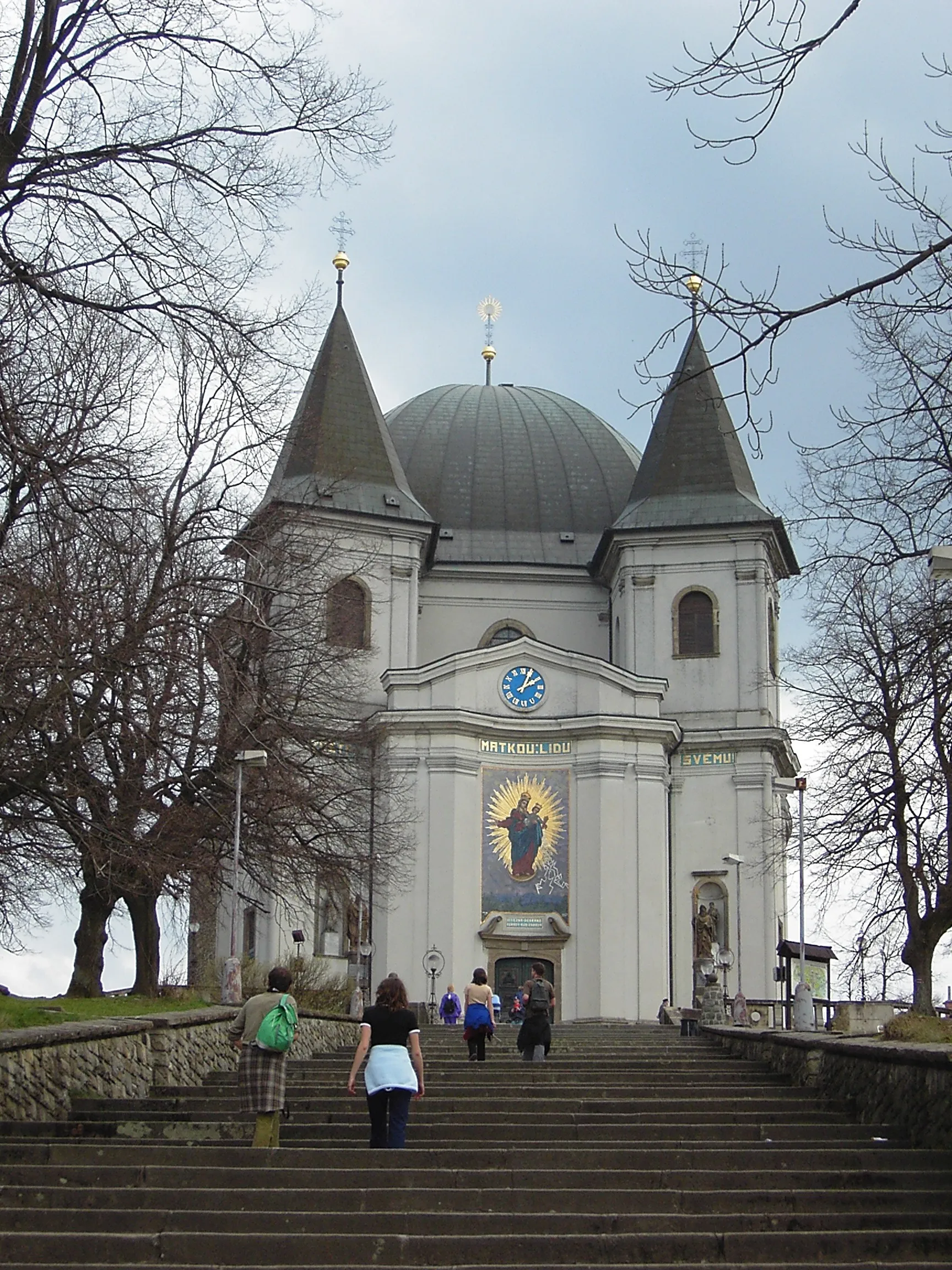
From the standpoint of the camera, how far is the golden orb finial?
32.6ft

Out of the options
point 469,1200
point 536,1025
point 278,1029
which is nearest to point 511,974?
point 536,1025

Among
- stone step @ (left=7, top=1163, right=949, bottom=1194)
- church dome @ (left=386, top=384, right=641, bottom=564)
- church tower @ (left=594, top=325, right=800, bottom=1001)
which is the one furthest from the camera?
church dome @ (left=386, top=384, right=641, bottom=564)

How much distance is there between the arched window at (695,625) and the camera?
5078 cm

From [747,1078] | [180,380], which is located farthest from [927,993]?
[180,380]

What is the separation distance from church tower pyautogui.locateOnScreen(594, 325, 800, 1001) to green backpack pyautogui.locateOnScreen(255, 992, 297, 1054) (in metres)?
34.8

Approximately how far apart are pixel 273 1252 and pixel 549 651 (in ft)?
130

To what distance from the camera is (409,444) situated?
59.0 meters

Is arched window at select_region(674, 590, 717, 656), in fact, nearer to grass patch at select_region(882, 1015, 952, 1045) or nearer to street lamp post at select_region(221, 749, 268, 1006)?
street lamp post at select_region(221, 749, 268, 1006)

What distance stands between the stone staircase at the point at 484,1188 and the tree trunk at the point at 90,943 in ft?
35.9

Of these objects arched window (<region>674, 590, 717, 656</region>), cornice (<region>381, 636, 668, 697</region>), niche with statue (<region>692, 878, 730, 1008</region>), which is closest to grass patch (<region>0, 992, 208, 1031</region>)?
cornice (<region>381, 636, 668, 697</region>)

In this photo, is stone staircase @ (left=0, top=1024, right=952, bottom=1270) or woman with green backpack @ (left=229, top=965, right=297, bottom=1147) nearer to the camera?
stone staircase @ (left=0, top=1024, right=952, bottom=1270)

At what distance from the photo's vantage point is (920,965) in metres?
31.2

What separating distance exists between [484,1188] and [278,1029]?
2168 mm

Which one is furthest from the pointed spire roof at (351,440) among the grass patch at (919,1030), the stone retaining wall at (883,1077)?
the grass patch at (919,1030)
